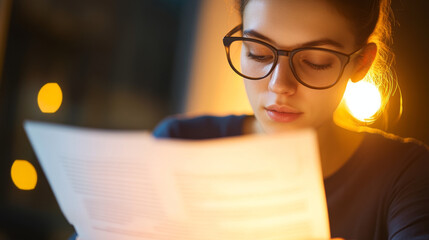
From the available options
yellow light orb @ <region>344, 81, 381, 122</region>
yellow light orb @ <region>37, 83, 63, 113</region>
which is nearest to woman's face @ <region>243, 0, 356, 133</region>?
yellow light orb @ <region>344, 81, 381, 122</region>

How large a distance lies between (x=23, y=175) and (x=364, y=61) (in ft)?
4.40

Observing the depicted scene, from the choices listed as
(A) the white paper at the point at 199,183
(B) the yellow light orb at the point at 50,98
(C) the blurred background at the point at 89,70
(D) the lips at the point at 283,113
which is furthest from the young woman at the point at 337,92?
(B) the yellow light orb at the point at 50,98

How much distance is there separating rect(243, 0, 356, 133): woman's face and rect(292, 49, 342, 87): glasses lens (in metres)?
0.02

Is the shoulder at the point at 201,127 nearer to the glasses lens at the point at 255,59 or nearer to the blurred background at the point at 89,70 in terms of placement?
the glasses lens at the point at 255,59

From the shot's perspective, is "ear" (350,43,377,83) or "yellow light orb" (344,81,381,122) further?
"yellow light orb" (344,81,381,122)

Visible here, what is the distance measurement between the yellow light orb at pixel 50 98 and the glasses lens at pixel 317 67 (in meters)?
1.05

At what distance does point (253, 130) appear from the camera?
92 centimetres

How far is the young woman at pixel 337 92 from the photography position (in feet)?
2.29

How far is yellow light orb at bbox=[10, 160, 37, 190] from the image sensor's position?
4.66 ft

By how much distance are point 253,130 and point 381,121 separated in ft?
1.19

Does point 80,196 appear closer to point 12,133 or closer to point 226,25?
point 226,25

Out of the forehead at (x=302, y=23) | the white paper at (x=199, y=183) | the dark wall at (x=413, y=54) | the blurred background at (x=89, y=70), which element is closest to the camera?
the white paper at (x=199, y=183)

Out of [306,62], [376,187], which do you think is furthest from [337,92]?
[376,187]

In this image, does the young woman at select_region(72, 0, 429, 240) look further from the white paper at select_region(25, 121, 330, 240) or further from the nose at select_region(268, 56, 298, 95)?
the white paper at select_region(25, 121, 330, 240)
